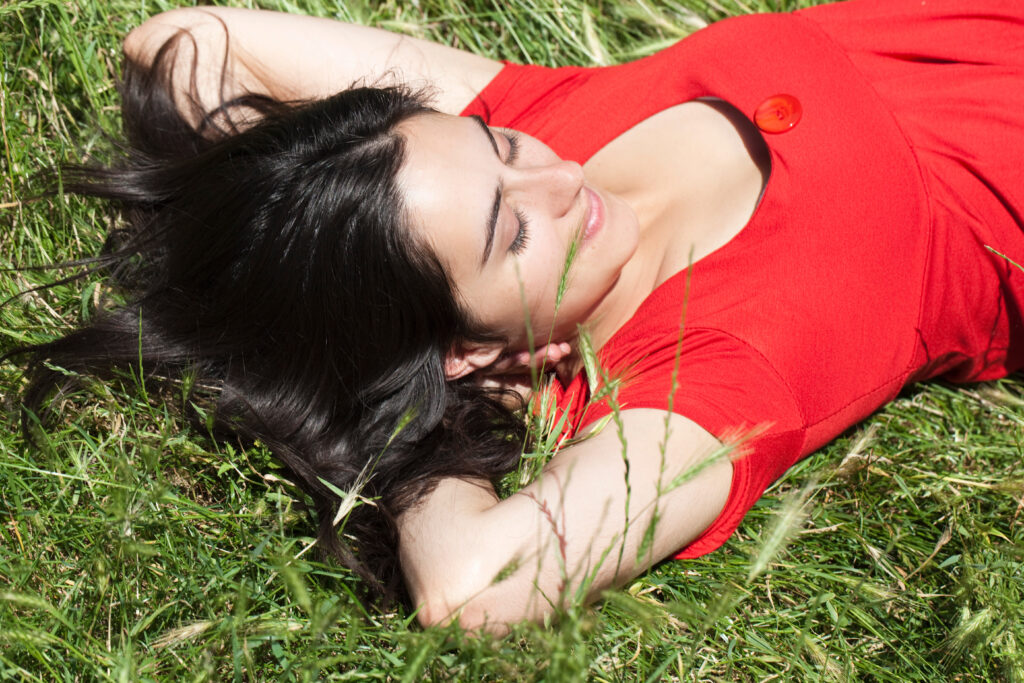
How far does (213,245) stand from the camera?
2230 mm

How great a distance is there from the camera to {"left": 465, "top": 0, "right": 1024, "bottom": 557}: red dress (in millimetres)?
2086

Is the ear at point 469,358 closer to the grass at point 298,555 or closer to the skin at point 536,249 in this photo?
the skin at point 536,249

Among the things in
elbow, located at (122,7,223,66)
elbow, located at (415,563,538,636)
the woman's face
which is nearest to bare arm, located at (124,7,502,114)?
elbow, located at (122,7,223,66)

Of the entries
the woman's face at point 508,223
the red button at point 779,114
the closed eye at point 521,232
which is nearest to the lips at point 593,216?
the woman's face at point 508,223

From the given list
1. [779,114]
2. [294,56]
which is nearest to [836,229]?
[779,114]

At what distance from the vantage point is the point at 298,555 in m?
1.70

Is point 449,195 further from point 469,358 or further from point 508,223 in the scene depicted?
point 469,358

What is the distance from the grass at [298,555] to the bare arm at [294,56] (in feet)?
1.15

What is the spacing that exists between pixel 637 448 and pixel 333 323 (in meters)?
0.84

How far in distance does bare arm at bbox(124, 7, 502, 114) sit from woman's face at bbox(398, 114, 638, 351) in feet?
2.11

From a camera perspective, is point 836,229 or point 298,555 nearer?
point 298,555

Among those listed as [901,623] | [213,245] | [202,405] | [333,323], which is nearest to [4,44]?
[213,245]

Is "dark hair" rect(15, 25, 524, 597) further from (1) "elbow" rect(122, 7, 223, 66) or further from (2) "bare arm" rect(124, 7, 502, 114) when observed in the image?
(1) "elbow" rect(122, 7, 223, 66)

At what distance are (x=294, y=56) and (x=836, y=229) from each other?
1810 mm
